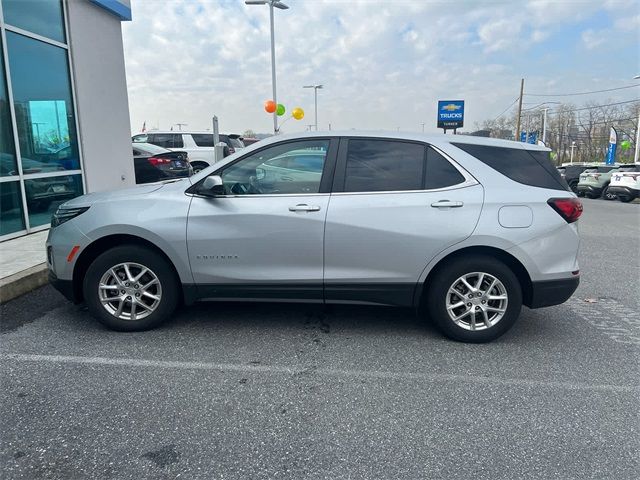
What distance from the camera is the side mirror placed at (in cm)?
379

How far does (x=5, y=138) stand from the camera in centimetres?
717

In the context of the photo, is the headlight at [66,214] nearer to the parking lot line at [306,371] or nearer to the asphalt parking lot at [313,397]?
the asphalt parking lot at [313,397]

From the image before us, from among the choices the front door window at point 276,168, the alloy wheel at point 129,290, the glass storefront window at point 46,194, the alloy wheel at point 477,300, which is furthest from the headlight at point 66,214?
the glass storefront window at point 46,194

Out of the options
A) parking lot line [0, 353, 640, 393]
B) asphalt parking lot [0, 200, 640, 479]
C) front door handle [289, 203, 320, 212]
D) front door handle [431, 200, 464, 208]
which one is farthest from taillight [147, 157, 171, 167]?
front door handle [431, 200, 464, 208]

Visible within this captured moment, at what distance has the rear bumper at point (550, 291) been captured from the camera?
385cm

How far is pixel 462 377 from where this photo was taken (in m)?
3.39

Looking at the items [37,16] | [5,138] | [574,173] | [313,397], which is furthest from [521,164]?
[574,173]

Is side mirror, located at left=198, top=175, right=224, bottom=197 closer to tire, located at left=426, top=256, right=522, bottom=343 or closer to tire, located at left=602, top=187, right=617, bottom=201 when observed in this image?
tire, located at left=426, top=256, right=522, bottom=343

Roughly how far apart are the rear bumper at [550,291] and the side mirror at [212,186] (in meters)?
2.62

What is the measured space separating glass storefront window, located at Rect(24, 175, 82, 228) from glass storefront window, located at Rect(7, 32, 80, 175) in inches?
7.2

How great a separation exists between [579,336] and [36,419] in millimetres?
4137

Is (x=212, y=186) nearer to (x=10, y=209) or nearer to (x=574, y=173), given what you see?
(x=10, y=209)

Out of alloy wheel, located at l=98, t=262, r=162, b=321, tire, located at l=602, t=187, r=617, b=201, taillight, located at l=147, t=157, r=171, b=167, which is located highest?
taillight, located at l=147, t=157, r=171, b=167

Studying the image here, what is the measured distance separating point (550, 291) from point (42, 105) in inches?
321
